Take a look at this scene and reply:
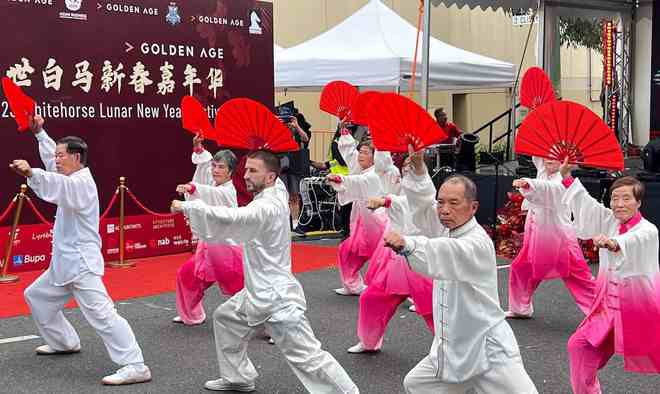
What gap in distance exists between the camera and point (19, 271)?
10.3 meters

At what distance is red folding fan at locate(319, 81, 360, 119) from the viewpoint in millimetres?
9578

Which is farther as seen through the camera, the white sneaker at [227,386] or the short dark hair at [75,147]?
the short dark hair at [75,147]

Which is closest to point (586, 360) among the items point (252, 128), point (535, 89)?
point (252, 128)

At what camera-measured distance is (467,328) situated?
4.13 metres

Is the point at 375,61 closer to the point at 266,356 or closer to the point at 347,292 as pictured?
the point at 347,292

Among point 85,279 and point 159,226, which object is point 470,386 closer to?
point 85,279

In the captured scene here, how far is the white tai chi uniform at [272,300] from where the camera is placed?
503 centimetres

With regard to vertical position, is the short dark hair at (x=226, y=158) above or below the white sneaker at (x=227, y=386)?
above

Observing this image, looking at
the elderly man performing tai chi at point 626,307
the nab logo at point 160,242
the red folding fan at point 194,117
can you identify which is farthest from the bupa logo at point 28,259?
the elderly man performing tai chi at point 626,307

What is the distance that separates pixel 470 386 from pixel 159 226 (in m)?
8.04

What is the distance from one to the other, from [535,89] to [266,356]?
3.48 m

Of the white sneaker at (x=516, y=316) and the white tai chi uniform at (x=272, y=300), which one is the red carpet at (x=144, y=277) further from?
the white tai chi uniform at (x=272, y=300)

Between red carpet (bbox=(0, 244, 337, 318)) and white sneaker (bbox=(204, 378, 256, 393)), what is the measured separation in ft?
10.1

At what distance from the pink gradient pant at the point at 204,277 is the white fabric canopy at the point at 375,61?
6.57 meters
